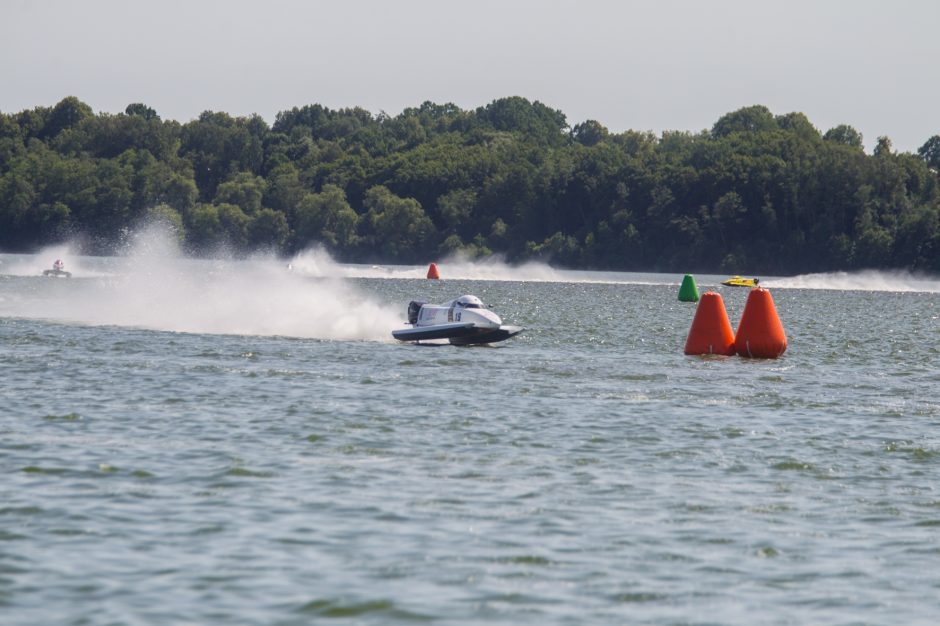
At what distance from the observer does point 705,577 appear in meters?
10.9

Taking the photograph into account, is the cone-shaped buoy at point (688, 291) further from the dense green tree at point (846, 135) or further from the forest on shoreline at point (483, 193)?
the dense green tree at point (846, 135)

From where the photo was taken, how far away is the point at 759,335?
29.1m

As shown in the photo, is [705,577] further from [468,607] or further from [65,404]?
[65,404]

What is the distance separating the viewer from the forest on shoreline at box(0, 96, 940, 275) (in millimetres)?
124125

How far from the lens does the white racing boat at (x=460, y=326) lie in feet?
100

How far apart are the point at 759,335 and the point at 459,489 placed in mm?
16230

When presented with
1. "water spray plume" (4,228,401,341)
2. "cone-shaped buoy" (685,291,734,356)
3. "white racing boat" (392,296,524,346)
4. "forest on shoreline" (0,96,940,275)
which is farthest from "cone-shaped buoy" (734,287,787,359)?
"forest on shoreline" (0,96,940,275)

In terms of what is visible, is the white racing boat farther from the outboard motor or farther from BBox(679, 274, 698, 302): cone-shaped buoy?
BBox(679, 274, 698, 302): cone-shaped buoy

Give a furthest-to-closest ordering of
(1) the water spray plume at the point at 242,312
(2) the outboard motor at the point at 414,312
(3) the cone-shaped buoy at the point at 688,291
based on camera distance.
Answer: (3) the cone-shaped buoy at the point at 688,291 → (1) the water spray plume at the point at 242,312 → (2) the outboard motor at the point at 414,312

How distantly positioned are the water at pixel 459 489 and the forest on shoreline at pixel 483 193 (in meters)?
97.1

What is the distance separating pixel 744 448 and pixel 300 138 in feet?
558

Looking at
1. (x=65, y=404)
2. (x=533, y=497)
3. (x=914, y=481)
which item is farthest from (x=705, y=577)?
(x=65, y=404)

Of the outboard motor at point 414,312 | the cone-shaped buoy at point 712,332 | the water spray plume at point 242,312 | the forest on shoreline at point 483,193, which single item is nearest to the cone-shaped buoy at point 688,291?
the water spray plume at point 242,312

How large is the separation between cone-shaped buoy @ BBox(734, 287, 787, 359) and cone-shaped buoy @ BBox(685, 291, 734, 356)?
0.31 meters
